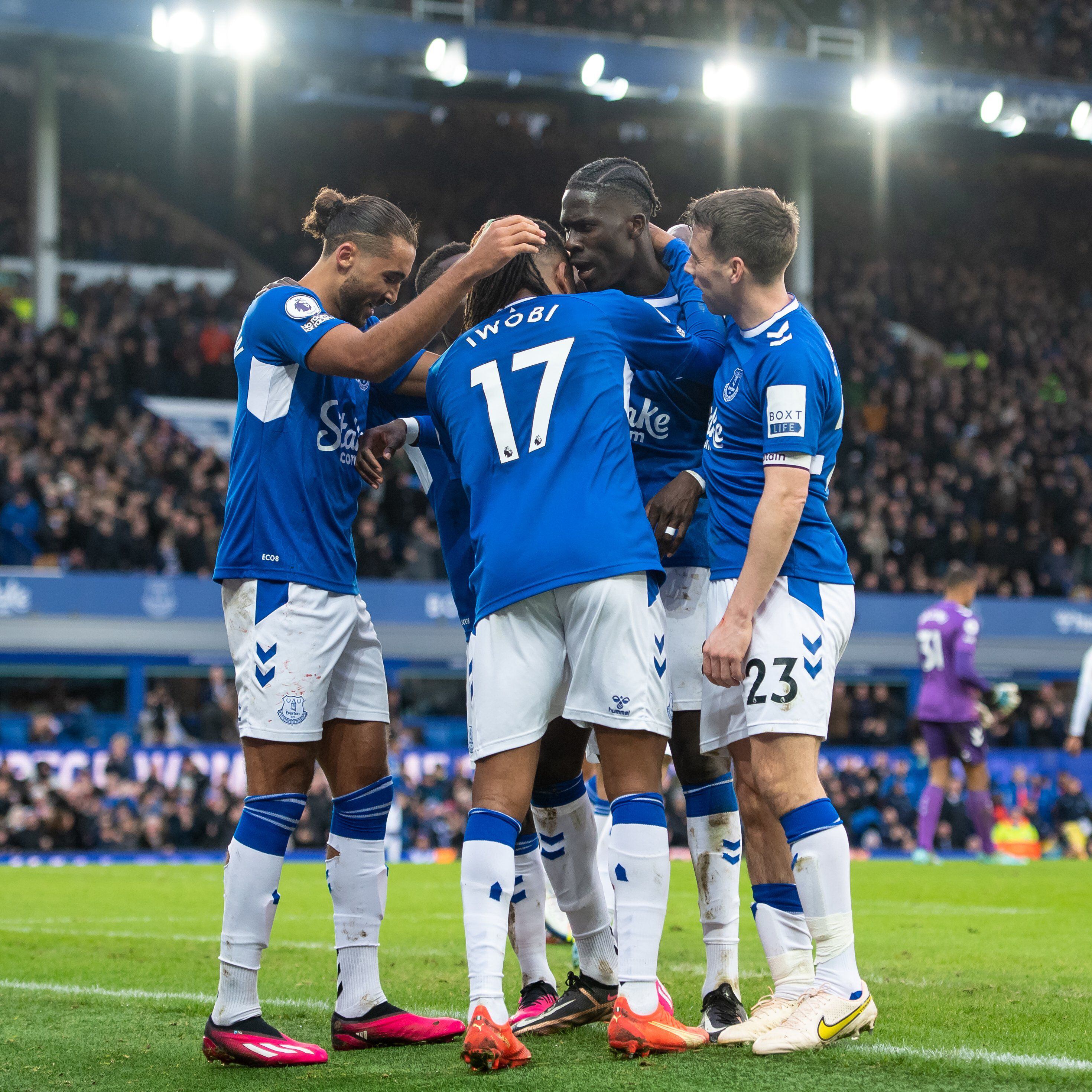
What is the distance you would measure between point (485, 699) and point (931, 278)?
32.0 metres

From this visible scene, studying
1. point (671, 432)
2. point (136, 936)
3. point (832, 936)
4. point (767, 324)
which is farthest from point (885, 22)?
point (832, 936)

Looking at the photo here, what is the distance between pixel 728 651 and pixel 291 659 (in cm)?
134

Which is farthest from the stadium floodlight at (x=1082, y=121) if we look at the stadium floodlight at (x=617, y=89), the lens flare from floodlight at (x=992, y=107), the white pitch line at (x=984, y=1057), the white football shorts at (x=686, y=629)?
the white pitch line at (x=984, y=1057)

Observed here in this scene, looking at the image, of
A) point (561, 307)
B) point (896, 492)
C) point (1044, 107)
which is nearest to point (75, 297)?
point (896, 492)

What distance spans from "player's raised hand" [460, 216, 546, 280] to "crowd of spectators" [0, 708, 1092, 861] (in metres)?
11.3

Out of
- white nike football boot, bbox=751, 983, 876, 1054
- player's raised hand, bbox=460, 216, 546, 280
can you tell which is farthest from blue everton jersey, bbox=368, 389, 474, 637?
white nike football boot, bbox=751, 983, 876, 1054

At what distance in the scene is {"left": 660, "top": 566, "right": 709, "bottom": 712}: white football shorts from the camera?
462cm

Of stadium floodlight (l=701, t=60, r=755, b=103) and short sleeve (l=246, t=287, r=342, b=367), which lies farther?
stadium floodlight (l=701, t=60, r=755, b=103)

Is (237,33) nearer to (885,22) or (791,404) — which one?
(885,22)

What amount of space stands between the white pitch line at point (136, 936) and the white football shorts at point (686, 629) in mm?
3199

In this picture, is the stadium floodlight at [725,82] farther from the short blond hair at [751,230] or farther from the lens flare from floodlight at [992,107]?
the short blond hair at [751,230]

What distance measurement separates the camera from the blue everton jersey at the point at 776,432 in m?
4.11

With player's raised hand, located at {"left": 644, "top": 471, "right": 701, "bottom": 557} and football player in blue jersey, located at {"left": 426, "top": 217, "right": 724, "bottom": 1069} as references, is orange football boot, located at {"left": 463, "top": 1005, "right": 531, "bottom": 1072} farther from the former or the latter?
player's raised hand, located at {"left": 644, "top": 471, "right": 701, "bottom": 557}

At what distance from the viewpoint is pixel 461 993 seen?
5.50 meters
